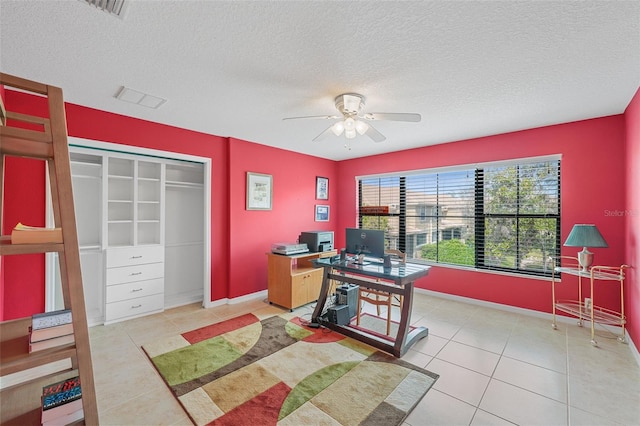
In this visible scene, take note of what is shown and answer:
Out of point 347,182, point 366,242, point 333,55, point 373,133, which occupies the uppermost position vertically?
point 333,55

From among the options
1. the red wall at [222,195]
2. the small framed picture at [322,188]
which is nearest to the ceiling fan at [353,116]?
the red wall at [222,195]

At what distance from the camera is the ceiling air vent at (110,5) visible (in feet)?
5.21

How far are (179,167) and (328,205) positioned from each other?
2992 mm

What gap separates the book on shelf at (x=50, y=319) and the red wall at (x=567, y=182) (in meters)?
4.71

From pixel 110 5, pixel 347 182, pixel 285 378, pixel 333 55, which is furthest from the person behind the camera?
pixel 347 182

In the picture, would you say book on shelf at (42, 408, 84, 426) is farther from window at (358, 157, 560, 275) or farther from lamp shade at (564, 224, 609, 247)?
window at (358, 157, 560, 275)

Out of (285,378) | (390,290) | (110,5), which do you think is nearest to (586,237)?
(390,290)

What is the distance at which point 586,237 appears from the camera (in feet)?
10.0

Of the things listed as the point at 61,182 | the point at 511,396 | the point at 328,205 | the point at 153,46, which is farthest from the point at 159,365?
the point at 328,205

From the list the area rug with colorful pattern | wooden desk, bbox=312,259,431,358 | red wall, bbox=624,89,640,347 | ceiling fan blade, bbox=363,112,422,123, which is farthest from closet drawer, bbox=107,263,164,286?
red wall, bbox=624,89,640,347

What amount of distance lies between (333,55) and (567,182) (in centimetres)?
350

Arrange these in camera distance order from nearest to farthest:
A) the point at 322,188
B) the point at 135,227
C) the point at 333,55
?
the point at 333,55
the point at 135,227
the point at 322,188

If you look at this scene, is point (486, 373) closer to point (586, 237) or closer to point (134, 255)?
point (586, 237)

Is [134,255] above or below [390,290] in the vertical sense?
above
